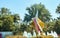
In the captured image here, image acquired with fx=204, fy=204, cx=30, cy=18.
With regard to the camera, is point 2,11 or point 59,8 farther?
point 2,11

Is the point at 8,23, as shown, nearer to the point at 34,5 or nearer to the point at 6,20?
the point at 6,20

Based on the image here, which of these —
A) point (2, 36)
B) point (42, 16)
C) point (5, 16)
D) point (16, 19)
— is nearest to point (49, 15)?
point (42, 16)

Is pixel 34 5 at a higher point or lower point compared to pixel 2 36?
higher

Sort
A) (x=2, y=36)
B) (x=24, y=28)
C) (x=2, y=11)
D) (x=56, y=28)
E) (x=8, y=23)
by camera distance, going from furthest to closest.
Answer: (x=2, y=11)
(x=24, y=28)
(x=8, y=23)
(x=56, y=28)
(x=2, y=36)

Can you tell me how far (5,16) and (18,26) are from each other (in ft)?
13.1

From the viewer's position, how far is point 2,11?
1651 inches

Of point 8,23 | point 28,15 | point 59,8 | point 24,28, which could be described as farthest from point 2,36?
point 28,15

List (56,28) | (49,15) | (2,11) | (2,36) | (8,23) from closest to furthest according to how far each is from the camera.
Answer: (2,36) < (56,28) < (8,23) < (2,11) < (49,15)

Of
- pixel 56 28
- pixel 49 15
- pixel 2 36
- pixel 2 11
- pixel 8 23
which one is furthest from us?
pixel 49 15

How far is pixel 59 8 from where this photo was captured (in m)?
35.2

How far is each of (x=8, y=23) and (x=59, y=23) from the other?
880cm

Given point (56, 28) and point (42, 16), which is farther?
point (42, 16)

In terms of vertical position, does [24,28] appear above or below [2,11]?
below

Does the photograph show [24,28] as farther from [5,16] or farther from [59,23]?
[59,23]
